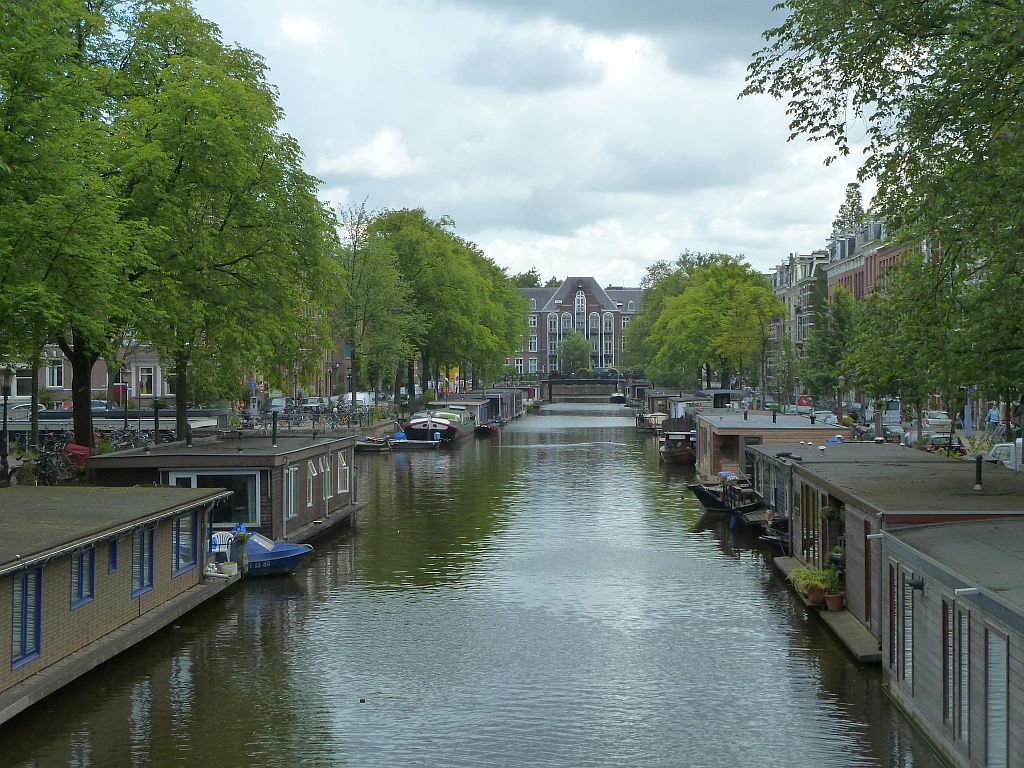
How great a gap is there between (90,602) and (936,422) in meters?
61.4

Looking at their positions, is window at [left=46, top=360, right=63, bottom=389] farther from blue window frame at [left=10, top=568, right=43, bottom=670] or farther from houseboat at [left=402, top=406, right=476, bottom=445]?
blue window frame at [left=10, top=568, right=43, bottom=670]

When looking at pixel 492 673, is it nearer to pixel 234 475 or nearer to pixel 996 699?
pixel 996 699

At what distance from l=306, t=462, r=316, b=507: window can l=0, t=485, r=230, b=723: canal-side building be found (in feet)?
26.2

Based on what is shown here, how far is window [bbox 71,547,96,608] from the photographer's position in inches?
794

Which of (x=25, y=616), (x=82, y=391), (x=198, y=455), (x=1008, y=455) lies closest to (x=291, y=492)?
(x=198, y=455)

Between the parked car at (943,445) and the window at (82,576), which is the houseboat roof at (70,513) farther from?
the parked car at (943,445)

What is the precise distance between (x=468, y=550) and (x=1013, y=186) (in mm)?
19004

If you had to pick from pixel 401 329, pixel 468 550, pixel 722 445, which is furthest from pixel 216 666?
pixel 401 329

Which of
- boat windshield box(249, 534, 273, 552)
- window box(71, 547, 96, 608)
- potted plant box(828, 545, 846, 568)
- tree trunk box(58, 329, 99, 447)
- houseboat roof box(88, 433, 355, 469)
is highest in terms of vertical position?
tree trunk box(58, 329, 99, 447)

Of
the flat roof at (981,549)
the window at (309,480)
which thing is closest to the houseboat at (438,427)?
the window at (309,480)

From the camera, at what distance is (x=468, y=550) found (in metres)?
35.7

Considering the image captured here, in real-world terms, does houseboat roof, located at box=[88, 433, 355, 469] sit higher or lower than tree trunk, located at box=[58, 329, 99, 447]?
lower

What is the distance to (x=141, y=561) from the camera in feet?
76.7

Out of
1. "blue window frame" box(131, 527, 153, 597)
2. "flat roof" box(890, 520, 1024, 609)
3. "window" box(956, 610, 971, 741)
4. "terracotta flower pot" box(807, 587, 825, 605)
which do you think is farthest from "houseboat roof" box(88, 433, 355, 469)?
"window" box(956, 610, 971, 741)
